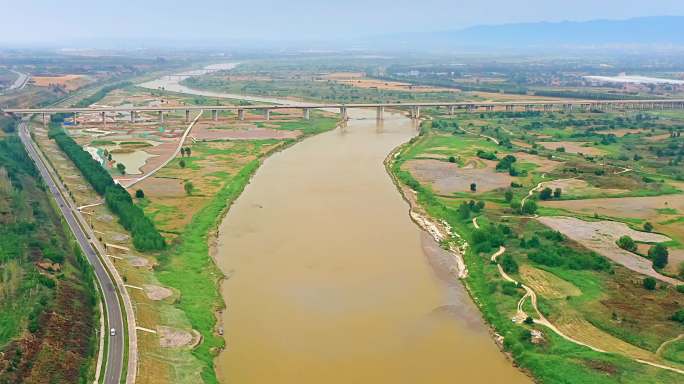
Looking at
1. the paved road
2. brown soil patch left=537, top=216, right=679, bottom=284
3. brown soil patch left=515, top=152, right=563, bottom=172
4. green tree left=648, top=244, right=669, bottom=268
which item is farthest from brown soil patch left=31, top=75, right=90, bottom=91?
green tree left=648, top=244, right=669, bottom=268

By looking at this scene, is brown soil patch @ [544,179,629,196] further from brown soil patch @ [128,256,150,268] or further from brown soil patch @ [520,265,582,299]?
brown soil patch @ [128,256,150,268]

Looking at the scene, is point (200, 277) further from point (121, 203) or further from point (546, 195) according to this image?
point (546, 195)

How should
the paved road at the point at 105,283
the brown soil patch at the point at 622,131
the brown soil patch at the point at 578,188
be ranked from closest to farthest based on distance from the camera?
the paved road at the point at 105,283 < the brown soil patch at the point at 578,188 < the brown soil patch at the point at 622,131

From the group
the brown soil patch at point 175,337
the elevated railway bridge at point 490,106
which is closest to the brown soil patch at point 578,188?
the brown soil patch at point 175,337

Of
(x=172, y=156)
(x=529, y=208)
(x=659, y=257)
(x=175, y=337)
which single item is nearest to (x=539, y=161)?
(x=529, y=208)

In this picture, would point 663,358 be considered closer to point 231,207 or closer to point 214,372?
point 214,372

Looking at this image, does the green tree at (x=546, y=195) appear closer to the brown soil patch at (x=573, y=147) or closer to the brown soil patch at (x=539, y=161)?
the brown soil patch at (x=539, y=161)
